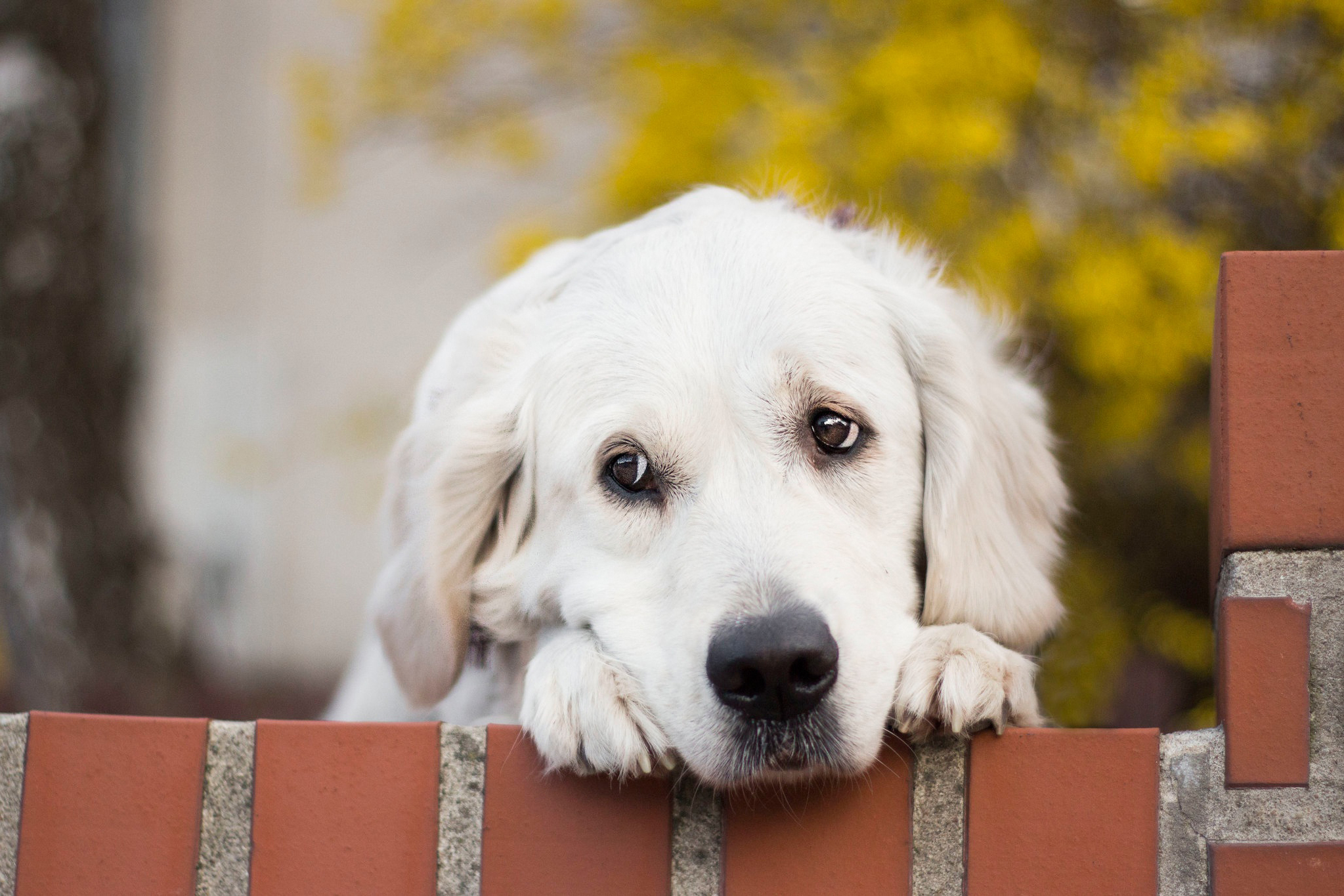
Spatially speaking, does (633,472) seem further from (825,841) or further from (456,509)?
(825,841)

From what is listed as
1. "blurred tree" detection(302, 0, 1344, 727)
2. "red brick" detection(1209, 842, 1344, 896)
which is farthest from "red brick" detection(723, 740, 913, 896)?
"blurred tree" detection(302, 0, 1344, 727)

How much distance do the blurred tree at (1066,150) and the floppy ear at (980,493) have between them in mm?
1449

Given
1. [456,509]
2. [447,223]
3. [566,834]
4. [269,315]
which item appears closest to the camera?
[566,834]

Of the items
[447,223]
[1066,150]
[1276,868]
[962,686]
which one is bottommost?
[1276,868]

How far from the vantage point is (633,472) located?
7.07 ft

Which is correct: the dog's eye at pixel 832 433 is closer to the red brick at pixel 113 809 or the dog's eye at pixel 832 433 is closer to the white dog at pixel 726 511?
the white dog at pixel 726 511

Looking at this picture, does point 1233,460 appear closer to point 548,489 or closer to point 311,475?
point 548,489

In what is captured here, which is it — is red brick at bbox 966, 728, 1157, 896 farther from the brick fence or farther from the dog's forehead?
the dog's forehead

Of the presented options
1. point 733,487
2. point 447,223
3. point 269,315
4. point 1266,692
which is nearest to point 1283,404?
point 1266,692

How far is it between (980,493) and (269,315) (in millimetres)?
8481

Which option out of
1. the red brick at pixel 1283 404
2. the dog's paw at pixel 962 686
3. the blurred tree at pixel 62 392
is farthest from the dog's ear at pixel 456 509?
the blurred tree at pixel 62 392

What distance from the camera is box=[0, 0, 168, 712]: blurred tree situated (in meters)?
5.95

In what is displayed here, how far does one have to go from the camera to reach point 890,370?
2283mm

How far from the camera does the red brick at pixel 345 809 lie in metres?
1.67
